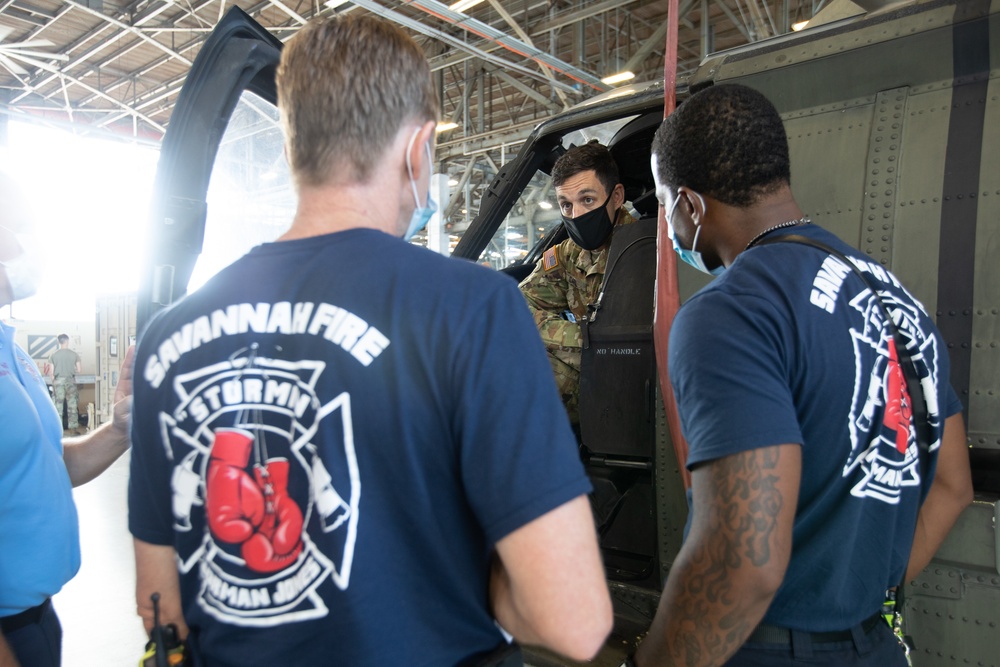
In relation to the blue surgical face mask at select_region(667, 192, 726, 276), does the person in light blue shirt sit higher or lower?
lower

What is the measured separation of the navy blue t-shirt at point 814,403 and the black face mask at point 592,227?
A: 6.33 ft

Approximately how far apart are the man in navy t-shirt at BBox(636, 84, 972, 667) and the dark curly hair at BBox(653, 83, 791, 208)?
6.2 inches

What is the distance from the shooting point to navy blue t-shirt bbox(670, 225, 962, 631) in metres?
1.08

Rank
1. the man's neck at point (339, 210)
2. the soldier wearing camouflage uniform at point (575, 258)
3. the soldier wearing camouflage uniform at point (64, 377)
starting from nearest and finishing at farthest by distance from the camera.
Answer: the man's neck at point (339, 210) < the soldier wearing camouflage uniform at point (575, 258) < the soldier wearing camouflage uniform at point (64, 377)

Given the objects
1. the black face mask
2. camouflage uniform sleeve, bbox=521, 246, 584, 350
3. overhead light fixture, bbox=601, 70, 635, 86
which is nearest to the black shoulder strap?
the black face mask

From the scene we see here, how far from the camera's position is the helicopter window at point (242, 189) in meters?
1.82

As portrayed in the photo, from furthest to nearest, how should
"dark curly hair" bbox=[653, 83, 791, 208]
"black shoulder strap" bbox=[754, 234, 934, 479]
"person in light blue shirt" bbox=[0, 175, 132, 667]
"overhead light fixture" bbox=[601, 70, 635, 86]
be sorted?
"overhead light fixture" bbox=[601, 70, 635, 86] → "person in light blue shirt" bbox=[0, 175, 132, 667] → "dark curly hair" bbox=[653, 83, 791, 208] → "black shoulder strap" bbox=[754, 234, 934, 479]

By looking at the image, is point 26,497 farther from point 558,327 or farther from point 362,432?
point 558,327

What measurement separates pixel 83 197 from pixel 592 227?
14.8m

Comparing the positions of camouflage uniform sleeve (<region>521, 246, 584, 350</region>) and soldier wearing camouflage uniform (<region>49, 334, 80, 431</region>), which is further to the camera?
soldier wearing camouflage uniform (<region>49, 334, 80, 431</region>)

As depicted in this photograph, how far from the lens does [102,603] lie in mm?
3908

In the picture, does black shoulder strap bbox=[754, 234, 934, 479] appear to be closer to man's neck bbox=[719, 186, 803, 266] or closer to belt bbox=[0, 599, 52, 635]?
man's neck bbox=[719, 186, 803, 266]

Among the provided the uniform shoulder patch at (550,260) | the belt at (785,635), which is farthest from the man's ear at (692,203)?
the uniform shoulder patch at (550,260)

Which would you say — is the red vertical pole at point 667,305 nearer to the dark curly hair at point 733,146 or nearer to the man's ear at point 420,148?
the dark curly hair at point 733,146
